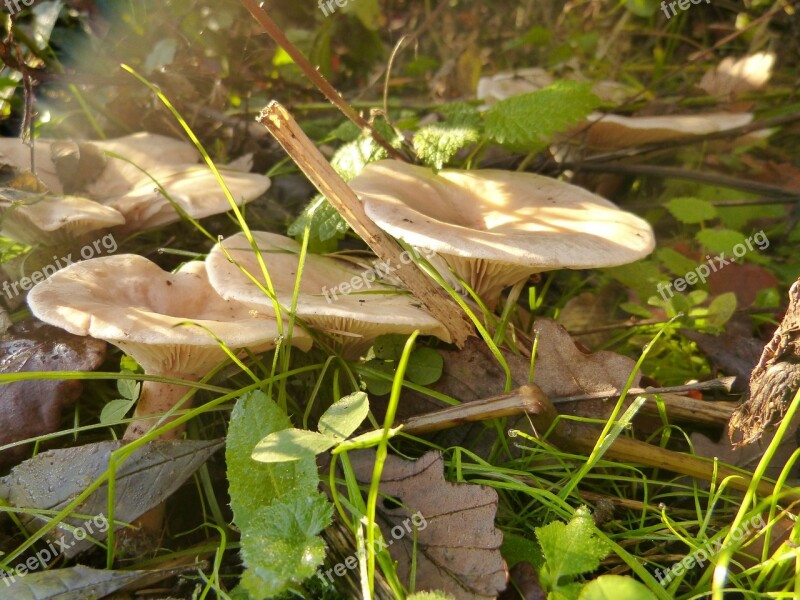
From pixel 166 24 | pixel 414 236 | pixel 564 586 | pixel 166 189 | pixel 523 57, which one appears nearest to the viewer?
pixel 564 586

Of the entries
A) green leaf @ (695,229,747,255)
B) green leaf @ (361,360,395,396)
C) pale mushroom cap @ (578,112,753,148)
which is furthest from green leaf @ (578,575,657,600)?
pale mushroom cap @ (578,112,753,148)

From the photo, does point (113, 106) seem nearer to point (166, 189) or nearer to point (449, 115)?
point (166, 189)

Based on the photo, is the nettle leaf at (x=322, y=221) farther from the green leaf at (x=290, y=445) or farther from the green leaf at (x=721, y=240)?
the green leaf at (x=721, y=240)

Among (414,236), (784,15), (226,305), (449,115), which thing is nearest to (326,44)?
(449,115)

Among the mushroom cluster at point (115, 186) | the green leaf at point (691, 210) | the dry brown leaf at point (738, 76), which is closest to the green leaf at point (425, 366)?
the mushroom cluster at point (115, 186)

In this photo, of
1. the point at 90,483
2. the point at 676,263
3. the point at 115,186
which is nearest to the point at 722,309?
the point at 676,263

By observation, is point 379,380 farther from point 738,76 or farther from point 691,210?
point 738,76

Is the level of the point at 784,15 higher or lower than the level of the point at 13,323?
higher

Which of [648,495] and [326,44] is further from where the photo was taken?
[326,44]
